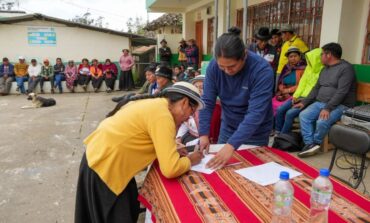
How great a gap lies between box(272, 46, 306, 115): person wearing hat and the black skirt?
359 cm

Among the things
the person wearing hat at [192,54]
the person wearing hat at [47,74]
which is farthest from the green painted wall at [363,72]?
the person wearing hat at [47,74]

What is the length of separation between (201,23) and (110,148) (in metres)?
Answer: 11.0

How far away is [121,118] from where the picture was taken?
1730 mm

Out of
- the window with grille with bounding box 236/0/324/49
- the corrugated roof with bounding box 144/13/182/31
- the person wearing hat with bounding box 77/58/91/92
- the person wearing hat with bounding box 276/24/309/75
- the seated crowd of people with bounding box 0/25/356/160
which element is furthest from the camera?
the corrugated roof with bounding box 144/13/182/31

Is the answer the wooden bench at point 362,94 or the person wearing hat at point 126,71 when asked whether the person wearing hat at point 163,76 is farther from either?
the person wearing hat at point 126,71

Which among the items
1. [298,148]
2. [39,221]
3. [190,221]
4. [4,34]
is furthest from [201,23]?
[190,221]

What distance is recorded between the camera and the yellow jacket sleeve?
160 centimetres

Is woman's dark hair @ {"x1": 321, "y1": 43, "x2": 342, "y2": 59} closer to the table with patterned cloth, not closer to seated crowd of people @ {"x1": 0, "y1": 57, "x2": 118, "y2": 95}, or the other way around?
the table with patterned cloth

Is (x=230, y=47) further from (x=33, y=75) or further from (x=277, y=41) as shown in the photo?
(x=33, y=75)

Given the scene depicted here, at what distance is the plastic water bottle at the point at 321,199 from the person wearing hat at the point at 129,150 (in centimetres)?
67

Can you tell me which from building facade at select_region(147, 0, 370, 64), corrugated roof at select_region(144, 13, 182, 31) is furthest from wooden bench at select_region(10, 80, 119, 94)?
corrugated roof at select_region(144, 13, 182, 31)

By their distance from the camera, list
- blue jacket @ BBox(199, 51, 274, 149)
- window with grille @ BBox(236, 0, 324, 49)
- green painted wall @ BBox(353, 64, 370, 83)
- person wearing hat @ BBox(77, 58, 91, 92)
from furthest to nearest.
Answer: person wearing hat @ BBox(77, 58, 91, 92) < window with grille @ BBox(236, 0, 324, 49) < green painted wall @ BBox(353, 64, 370, 83) < blue jacket @ BBox(199, 51, 274, 149)

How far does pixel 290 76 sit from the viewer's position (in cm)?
513

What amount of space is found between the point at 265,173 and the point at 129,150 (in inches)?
30.2
